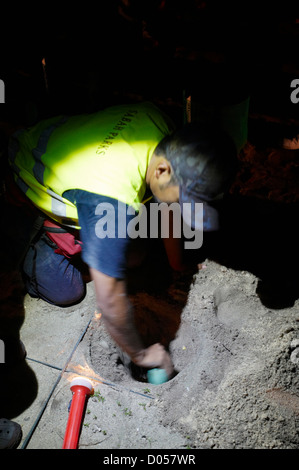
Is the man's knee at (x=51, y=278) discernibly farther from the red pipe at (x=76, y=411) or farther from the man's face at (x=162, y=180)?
the man's face at (x=162, y=180)

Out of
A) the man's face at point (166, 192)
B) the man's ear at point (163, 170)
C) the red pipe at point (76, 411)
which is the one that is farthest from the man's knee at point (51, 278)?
the man's ear at point (163, 170)

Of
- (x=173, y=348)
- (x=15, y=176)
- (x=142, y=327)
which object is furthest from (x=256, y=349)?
(x=15, y=176)

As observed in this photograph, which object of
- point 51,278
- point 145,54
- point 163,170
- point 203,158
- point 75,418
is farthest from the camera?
point 145,54

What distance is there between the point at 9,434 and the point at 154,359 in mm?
917

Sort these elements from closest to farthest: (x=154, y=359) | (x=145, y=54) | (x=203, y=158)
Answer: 1. (x=203, y=158)
2. (x=154, y=359)
3. (x=145, y=54)

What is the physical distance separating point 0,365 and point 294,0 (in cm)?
358

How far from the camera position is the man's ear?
4.75 ft

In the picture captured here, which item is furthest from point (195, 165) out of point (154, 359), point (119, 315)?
point (154, 359)

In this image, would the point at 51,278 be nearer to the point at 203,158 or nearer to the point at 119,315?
the point at 119,315

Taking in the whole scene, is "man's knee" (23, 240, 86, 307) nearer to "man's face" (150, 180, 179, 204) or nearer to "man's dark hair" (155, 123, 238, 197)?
"man's face" (150, 180, 179, 204)

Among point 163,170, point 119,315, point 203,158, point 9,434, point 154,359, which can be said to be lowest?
point 9,434

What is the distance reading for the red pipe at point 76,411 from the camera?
1539 millimetres

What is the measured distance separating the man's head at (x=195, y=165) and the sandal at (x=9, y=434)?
5.26ft

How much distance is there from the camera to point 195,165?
1.34m
